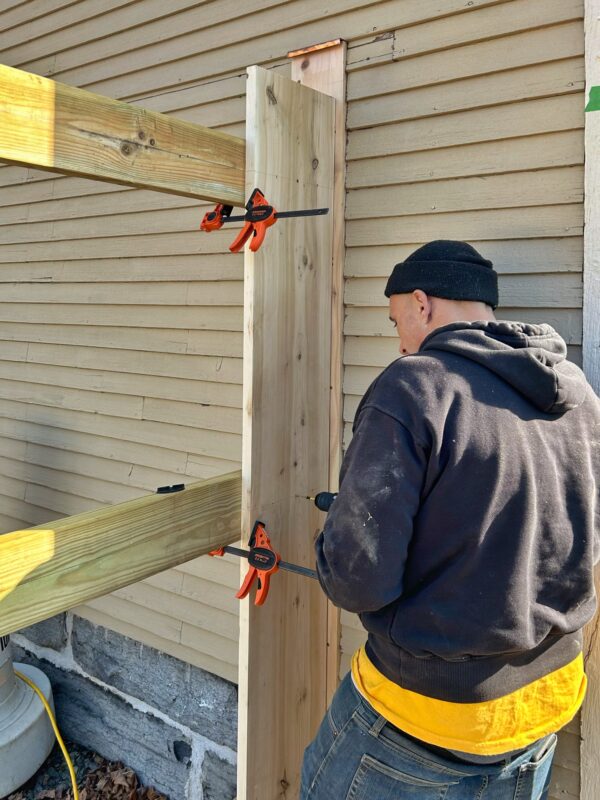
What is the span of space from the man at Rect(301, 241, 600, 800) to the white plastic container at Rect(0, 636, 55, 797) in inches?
110

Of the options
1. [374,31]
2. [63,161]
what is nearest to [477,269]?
[63,161]

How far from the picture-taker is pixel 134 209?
3.55 metres

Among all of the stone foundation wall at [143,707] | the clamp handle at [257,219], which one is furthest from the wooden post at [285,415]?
the stone foundation wall at [143,707]

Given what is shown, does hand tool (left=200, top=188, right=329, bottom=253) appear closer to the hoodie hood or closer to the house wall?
the house wall

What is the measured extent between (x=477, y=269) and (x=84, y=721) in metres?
3.72

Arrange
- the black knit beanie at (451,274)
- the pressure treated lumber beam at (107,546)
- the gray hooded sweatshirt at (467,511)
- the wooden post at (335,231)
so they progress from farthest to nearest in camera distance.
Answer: the wooden post at (335,231)
the black knit beanie at (451,274)
the pressure treated lumber beam at (107,546)
the gray hooded sweatshirt at (467,511)

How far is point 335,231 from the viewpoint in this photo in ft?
8.46

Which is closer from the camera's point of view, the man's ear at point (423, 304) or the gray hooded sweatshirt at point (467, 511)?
the gray hooded sweatshirt at point (467, 511)

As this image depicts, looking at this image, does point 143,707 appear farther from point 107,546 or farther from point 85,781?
point 107,546

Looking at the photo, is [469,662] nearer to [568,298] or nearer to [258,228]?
[568,298]

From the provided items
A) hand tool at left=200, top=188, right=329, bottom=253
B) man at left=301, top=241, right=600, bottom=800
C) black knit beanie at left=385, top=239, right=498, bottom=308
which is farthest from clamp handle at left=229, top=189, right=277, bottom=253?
man at left=301, top=241, right=600, bottom=800

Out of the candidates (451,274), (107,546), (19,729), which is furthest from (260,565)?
(19,729)

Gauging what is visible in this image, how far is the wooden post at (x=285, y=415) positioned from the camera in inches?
85.0

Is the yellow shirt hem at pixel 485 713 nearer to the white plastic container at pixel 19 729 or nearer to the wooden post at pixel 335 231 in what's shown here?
the wooden post at pixel 335 231
